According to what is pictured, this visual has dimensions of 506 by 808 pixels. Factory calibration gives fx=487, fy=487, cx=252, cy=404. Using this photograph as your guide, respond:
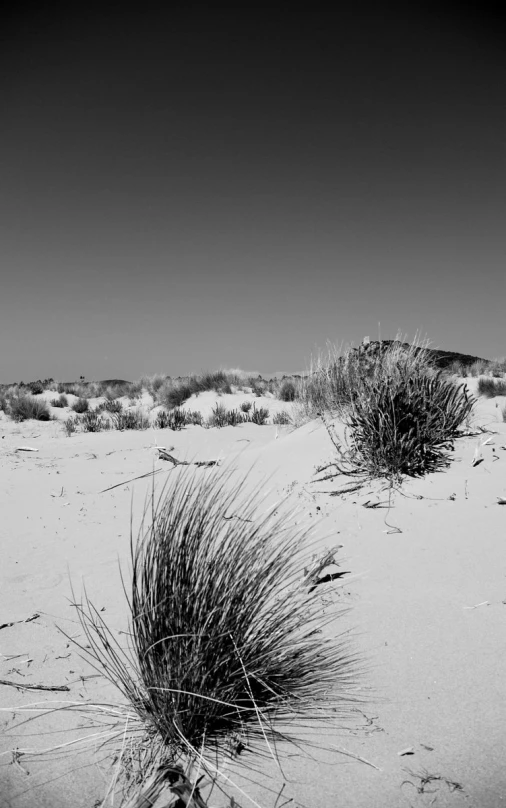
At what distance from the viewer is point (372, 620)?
2902mm

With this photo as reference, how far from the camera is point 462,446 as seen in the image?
5602 millimetres

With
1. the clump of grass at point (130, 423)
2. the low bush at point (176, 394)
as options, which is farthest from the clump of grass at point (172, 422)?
the low bush at point (176, 394)

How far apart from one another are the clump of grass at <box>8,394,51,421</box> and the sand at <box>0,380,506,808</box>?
28.1ft

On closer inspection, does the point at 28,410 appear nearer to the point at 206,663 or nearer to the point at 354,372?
the point at 354,372

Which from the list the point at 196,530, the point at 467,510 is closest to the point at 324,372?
the point at 467,510

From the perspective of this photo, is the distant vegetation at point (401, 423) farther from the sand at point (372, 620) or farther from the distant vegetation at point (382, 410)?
the sand at point (372, 620)

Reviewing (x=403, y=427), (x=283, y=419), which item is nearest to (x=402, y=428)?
(x=403, y=427)

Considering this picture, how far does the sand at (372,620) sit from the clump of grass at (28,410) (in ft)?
28.1

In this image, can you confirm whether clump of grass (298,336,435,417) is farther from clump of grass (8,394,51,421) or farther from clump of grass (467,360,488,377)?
clump of grass (467,360,488,377)

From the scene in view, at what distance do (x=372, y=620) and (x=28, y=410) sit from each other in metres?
13.9

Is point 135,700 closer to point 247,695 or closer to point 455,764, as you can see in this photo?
point 247,695

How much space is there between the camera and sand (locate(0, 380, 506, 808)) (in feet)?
5.92

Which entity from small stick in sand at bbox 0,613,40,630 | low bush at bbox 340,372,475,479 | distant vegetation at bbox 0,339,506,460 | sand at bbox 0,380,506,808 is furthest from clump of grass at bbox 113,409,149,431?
small stick in sand at bbox 0,613,40,630

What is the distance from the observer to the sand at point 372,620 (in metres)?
1.81
